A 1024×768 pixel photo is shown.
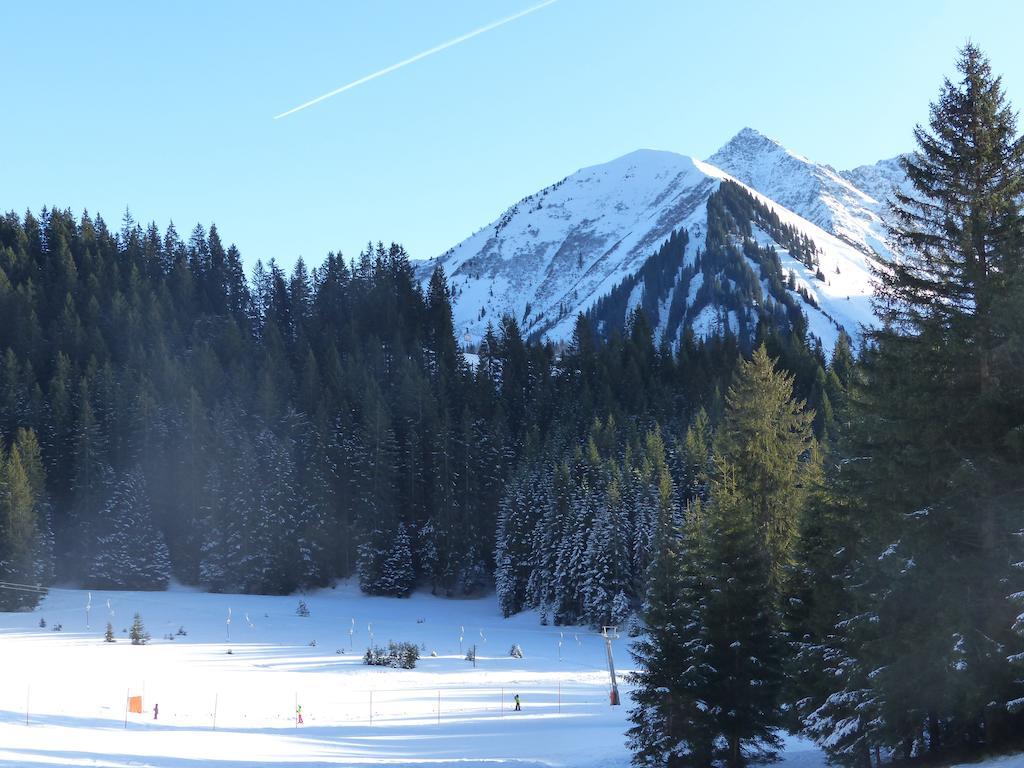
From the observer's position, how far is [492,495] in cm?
9050

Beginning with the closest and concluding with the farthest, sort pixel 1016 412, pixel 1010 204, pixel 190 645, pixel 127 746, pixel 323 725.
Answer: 1. pixel 1016 412
2. pixel 1010 204
3. pixel 127 746
4. pixel 323 725
5. pixel 190 645

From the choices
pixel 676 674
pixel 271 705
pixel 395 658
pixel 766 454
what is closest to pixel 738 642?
pixel 676 674

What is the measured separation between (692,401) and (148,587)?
60.3 metres

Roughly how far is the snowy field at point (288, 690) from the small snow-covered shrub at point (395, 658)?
91 centimetres

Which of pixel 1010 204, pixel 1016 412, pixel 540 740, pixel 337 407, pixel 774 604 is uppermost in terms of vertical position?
pixel 337 407

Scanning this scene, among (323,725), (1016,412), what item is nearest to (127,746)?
(323,725)

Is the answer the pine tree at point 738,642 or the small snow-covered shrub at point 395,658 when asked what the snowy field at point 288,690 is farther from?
the pine tree at point 738,642

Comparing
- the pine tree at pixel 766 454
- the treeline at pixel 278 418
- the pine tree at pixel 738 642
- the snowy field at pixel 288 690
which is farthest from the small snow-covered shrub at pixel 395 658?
the treeline at pixel 278 418

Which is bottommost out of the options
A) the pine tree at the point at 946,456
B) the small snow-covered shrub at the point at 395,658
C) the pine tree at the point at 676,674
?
the small snow-covered shrub at the point at 395,658

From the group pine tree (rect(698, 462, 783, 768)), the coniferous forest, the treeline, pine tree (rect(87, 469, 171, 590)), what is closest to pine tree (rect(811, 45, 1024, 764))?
the coniferous forest

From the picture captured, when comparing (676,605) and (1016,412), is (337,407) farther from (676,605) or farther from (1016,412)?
(1016,412)

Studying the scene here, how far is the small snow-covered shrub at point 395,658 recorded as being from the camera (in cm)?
4953

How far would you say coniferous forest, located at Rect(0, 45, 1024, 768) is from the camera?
1619cm

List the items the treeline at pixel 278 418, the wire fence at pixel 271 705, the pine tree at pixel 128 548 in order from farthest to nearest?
the treeline at pixel 278 418 < the pine tree at pixel 128 548 < the wire fence at pixel 271 705
